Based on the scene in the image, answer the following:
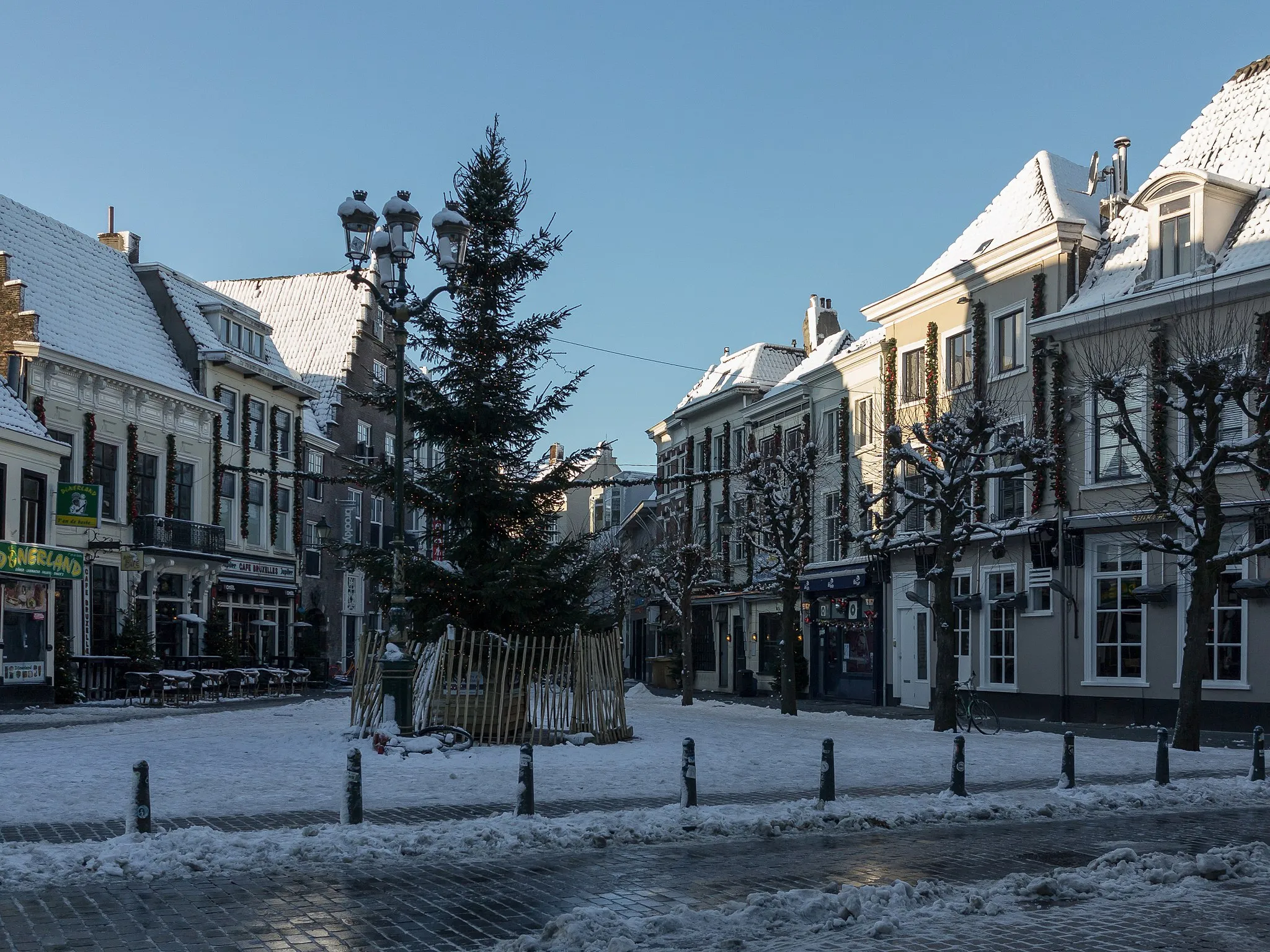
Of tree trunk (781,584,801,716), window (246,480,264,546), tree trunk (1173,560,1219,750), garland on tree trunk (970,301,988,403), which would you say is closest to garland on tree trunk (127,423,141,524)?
window (246,480,264,546)

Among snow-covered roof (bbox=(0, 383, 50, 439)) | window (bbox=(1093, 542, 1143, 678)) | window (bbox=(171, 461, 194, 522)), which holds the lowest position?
window (bbox=(1093, 542, 1143, 678))

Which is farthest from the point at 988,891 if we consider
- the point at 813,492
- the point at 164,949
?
the point at 813,492

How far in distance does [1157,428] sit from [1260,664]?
493cm

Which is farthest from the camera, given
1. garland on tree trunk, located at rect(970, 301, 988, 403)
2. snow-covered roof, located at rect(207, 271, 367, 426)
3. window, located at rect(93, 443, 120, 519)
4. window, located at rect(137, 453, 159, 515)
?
snow-covered roof, located at rect(207, 271, 367, 426)

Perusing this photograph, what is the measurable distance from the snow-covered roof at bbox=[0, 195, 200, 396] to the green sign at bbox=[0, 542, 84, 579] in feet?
18.9

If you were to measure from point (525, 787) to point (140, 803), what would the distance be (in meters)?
3.11

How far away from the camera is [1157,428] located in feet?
85.4

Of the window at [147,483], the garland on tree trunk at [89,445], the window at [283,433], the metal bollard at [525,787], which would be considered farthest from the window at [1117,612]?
the window at [283,433]

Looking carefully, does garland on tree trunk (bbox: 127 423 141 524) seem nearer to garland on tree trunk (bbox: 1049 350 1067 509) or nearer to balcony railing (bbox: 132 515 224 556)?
balcony railing (bbox: 132 515 224 556)

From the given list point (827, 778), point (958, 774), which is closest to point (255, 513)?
point (958, 774)

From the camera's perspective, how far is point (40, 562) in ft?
95.1

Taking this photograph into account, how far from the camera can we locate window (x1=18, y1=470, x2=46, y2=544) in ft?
96.4

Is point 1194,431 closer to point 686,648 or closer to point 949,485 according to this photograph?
point 949,485

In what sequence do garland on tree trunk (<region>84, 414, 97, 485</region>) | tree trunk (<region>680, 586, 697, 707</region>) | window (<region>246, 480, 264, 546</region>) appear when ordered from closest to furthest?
tree trunk (<region>680, 586, 697, 707</region>) → garland on tree trunk (<region>84, 414, 97, 485</region>) → window (<region>246, 480, 264, 546</region>)
